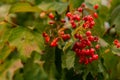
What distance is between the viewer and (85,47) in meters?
1.78

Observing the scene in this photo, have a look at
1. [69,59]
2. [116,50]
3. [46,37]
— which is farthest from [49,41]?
[116,50]

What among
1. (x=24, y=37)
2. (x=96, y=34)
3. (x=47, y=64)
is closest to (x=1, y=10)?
(x=24, y=37)

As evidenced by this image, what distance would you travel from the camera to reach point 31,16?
15.8ft

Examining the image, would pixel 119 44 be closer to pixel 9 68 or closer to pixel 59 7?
pixel 59 7

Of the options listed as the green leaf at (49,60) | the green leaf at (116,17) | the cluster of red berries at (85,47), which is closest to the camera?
the cluster of red berries at (85,47)

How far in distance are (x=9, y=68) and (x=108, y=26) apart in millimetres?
576

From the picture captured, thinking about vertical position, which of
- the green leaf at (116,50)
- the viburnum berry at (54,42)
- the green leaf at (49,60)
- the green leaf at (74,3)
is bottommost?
the green leaf at (49,60)

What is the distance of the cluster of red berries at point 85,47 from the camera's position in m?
1.75

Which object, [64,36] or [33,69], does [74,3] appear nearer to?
[64,36]

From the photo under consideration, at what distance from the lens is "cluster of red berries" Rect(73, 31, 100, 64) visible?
1752 millimetres

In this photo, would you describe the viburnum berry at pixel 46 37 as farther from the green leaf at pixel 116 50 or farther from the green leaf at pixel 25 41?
the green leaf at pixel 116 50

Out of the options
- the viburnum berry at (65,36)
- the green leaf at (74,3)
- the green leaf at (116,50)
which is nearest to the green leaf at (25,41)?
the viburnum berry at (65,36)

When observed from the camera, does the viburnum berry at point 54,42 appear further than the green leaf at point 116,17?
No

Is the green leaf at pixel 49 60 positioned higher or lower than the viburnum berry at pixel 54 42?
lower
